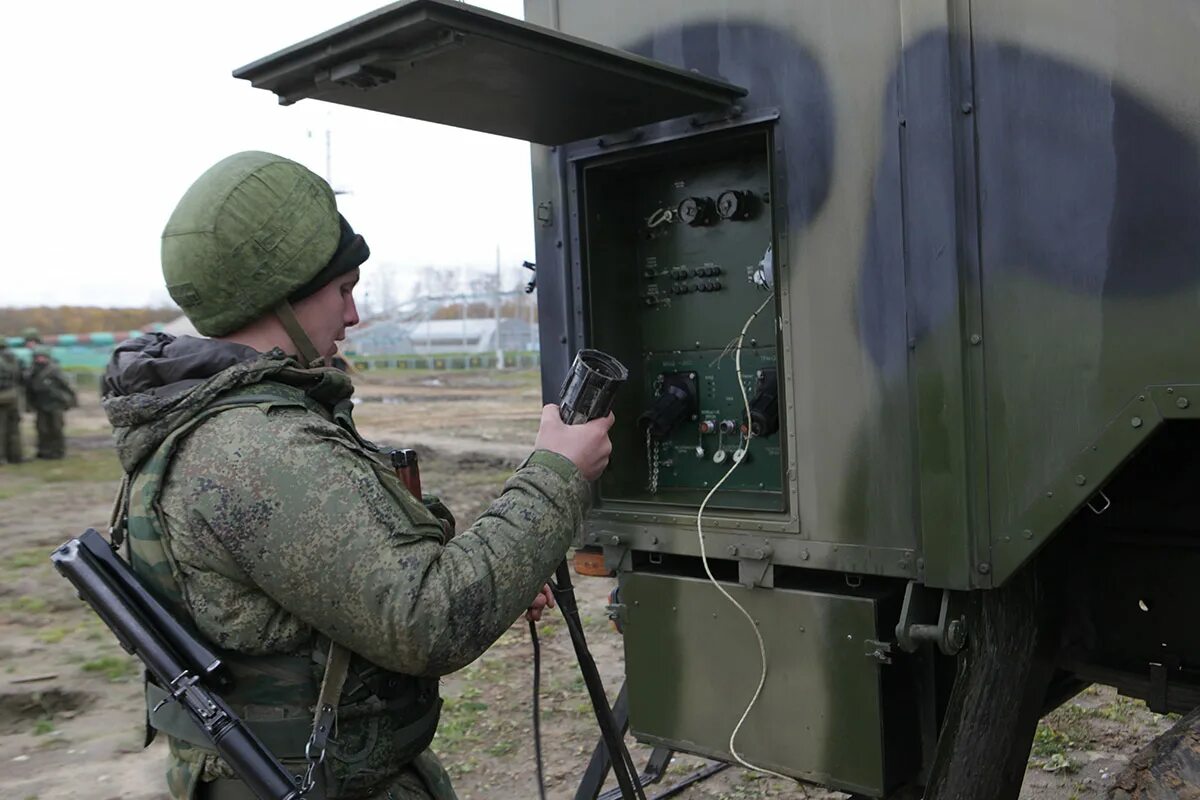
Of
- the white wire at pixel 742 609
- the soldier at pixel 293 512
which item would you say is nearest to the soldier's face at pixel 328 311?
the soldier at pixel 293 512

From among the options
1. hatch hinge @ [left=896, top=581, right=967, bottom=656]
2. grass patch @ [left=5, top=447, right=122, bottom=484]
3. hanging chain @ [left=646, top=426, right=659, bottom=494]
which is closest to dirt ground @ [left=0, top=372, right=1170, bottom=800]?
hanging chain @ [left=646, top=426, right=659, bottom=494]

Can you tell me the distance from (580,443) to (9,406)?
16124mm

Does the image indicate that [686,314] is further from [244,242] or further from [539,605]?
[244,242]

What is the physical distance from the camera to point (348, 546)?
1.62m

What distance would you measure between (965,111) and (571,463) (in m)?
1.23

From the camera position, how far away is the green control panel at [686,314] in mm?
3127

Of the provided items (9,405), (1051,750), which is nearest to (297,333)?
(1051,750)

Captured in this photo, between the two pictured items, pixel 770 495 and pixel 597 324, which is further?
pixel 597 324

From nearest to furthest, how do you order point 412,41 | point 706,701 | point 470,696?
point 412,41
point 706,701
point 470,696

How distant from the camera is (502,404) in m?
26.5

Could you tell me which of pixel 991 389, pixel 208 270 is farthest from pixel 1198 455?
pixel 208 270

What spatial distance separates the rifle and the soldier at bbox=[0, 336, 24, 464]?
1524 centimetres

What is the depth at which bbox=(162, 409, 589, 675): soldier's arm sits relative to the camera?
162 cm

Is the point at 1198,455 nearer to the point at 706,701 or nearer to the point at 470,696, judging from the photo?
the point at 706,701
